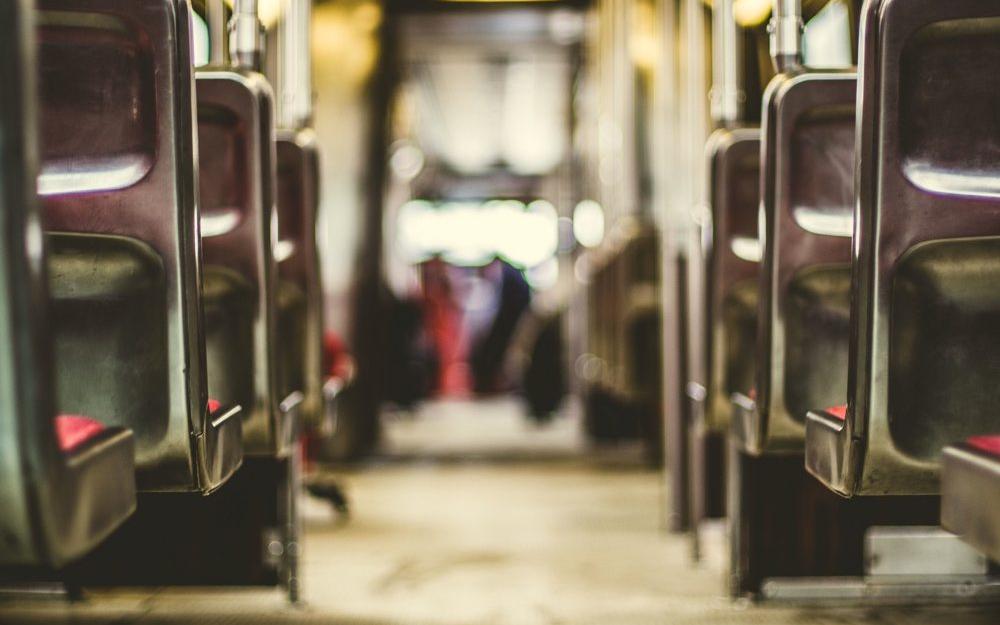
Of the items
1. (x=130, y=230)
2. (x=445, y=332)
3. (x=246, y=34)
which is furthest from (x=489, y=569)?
(x=445, y=332)

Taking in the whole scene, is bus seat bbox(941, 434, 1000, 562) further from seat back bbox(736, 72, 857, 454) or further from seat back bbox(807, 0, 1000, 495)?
seat back bbox(736, 72, 857, 454)

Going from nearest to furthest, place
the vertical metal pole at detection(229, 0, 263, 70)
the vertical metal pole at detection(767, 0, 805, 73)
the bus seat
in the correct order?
the bus seat < the vertical metal pole at detection(767, 0, 805, 73) < the vertical metal pole at detection(229, 0, 263, 70)

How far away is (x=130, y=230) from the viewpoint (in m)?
1.31

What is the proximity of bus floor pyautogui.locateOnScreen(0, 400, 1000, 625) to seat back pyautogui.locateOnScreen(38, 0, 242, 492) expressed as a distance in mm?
1245

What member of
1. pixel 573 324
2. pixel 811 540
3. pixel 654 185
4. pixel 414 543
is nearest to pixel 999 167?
pixel 811 540

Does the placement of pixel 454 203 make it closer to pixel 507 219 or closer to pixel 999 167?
pixel 507 219

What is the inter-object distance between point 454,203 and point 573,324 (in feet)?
22.5

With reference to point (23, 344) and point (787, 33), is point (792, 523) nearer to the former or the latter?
point (787, 33)

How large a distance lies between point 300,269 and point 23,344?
145 cm

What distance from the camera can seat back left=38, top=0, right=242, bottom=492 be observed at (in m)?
1.29

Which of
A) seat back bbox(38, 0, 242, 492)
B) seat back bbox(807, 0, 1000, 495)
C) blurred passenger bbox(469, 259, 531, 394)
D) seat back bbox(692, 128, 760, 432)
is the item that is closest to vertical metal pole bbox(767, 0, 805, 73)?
seat back bbox(692, 128, 760, 432)

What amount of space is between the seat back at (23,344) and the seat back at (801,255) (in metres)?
1.21

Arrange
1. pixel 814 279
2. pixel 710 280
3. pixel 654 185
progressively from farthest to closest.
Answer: pixel 654 185
pixel 710 280
pixel 814 279

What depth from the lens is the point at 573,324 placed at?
10.3 meters
